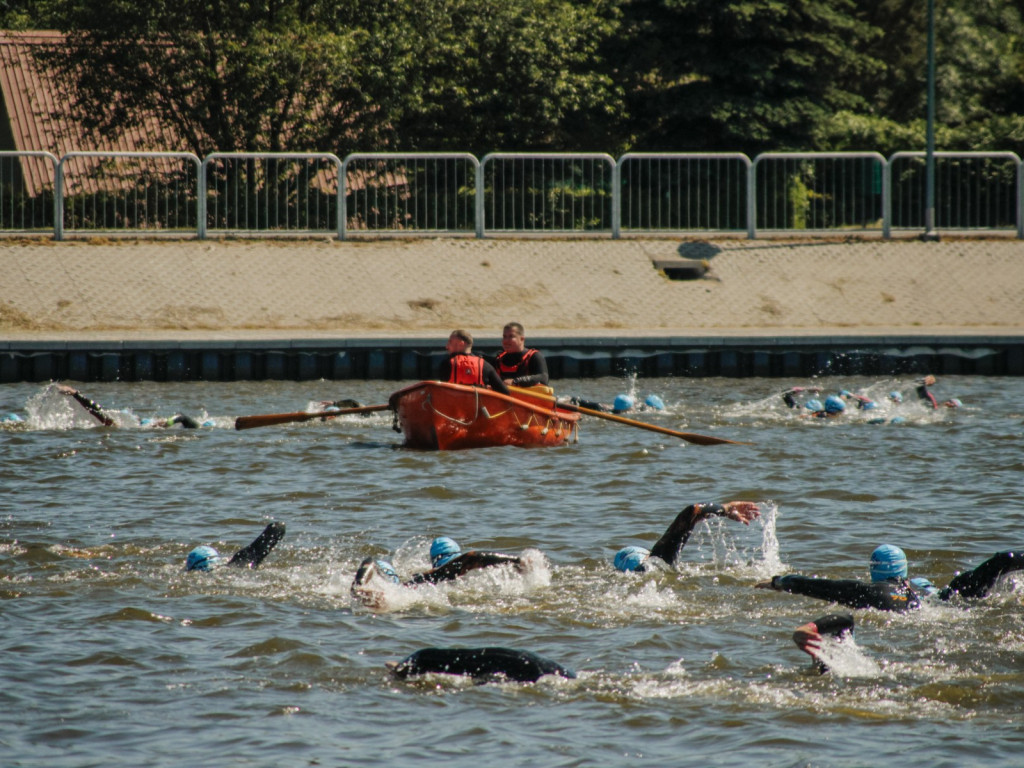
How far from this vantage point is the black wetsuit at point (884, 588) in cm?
760

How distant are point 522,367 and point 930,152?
10808mm

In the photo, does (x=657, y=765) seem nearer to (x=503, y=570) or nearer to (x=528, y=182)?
(x=503, y=570)

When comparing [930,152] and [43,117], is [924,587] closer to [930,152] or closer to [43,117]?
[930,152]

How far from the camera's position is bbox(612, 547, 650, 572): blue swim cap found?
332 inches

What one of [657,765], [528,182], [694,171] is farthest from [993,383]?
[657,765]

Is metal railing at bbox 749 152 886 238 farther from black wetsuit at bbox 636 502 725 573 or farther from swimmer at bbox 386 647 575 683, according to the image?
swimmer at bbox 386 647 575 683

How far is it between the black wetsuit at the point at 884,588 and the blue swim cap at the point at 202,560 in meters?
3.40

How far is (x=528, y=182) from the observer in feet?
75.0

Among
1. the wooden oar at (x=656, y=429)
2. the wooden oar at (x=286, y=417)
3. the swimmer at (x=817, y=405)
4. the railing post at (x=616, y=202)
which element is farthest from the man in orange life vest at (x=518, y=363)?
the railing post at (x=616, y=202)

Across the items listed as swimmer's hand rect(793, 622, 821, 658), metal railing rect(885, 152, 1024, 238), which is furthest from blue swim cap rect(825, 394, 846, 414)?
swimmer's hand rect(793, 622, 821, 658)

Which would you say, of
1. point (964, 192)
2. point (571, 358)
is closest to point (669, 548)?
point (571, 358)

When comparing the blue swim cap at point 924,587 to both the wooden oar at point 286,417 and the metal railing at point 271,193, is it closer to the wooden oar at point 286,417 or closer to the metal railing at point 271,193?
the wooden oar at point 286,417

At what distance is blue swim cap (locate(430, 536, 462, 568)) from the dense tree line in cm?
1651

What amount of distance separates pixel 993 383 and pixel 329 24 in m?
13.6
